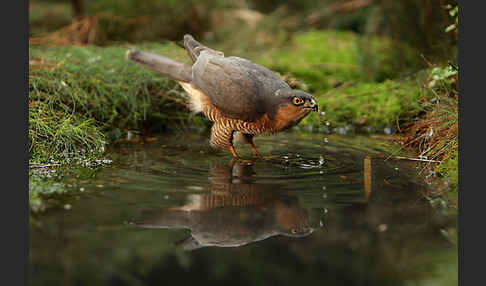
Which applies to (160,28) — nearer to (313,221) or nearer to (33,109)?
(33,109)

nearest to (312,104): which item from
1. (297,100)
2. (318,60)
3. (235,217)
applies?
(297,100)

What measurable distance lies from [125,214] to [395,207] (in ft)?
5.85

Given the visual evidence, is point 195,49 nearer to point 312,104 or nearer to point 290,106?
point 290,106

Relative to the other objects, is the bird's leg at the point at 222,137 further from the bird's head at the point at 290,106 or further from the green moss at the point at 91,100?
the green moss at the point at 91,100

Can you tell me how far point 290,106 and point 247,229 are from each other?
5.67 ft

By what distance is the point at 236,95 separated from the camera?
4641 millimetres

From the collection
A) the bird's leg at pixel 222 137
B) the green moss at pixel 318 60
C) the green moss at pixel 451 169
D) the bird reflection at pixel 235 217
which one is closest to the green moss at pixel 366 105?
the green moss at pixel 318 60

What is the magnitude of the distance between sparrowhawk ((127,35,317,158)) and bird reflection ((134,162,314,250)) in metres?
0.91

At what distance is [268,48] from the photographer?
906 cm

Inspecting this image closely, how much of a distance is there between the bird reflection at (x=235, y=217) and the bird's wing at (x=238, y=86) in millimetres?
961

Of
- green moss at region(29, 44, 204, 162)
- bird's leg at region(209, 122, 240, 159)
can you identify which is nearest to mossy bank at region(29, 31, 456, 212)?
green moss at region(29, 44, 204, 162)

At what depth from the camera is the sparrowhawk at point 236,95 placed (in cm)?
458

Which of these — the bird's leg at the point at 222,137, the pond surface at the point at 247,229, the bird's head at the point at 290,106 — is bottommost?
the pond surface at the point at 247,229

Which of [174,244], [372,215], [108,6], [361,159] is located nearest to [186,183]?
[174,244]
